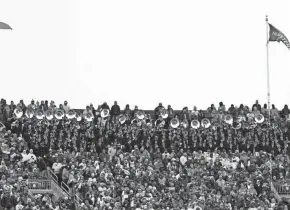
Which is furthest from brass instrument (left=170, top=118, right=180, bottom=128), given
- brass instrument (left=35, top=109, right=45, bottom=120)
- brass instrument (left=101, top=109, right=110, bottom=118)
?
brass instrument (left=35, top=109, right=45, bottom=120)

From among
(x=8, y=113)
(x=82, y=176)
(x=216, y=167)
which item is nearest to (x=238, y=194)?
(x=216, y=167)

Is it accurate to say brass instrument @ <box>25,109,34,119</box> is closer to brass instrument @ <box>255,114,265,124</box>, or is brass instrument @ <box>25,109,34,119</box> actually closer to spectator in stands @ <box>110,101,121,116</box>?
spectator in stands @ <box>110,101,121,116</box>

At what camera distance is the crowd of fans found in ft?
187

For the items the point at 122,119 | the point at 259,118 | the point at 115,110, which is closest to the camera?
the point at 122,119

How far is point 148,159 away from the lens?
61.4 meters

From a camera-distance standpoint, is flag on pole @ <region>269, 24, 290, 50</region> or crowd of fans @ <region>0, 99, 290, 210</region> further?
flag on pole @ <region>269, 24, 290, 50</region>

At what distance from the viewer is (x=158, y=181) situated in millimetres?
59250

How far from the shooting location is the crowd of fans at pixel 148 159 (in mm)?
56906

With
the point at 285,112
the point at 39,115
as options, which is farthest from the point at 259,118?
the point at 39,115

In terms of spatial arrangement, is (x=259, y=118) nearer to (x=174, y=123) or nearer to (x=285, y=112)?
(x=285, y=112)

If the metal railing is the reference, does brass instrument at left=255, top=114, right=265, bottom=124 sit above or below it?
above

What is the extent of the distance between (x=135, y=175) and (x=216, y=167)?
461 centimetres

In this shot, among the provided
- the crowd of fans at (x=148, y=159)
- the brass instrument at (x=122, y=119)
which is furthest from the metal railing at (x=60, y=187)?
the brass instrument at (x=122, y=119)

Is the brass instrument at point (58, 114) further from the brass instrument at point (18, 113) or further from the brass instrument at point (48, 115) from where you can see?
the brass instrument at point (18, 113)
